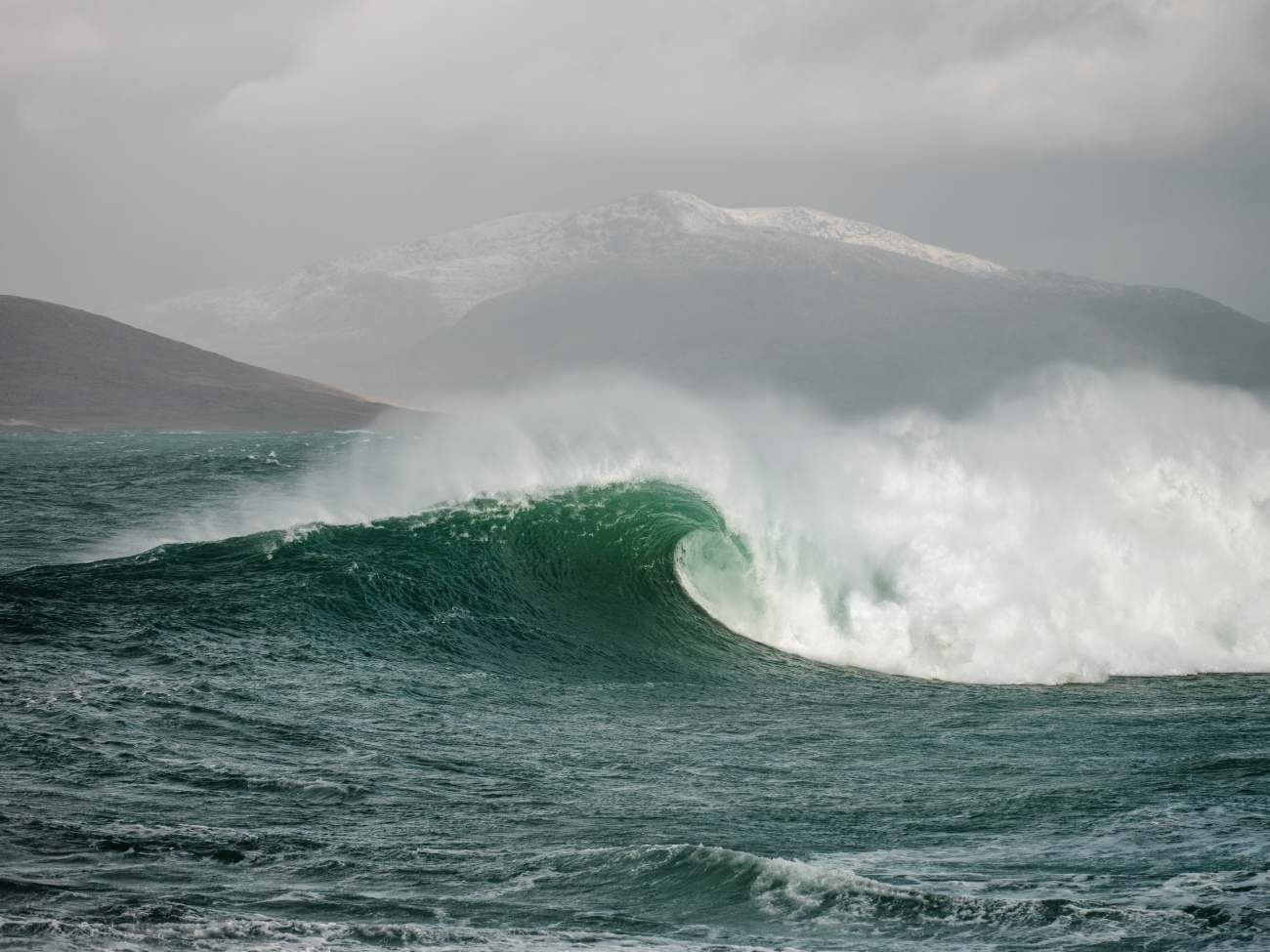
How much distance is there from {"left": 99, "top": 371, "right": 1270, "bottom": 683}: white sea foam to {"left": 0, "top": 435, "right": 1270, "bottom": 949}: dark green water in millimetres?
1369

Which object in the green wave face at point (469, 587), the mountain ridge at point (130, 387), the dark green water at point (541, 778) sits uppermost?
the mountain ridge at point (130, 387)

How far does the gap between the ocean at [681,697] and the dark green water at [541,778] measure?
0.04 meters

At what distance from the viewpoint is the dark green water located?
6.31 m

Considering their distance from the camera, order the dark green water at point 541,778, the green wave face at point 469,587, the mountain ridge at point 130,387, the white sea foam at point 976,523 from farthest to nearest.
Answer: the mountain ridge at point 130,387
the white sea foam at point 976,523
the green wave face at point 469,587
the dark green water at point 541,778

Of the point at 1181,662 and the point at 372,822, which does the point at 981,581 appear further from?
the point at 372,822

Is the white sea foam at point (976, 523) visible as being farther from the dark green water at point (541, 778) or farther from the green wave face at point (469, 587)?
the dark green water at point (541, 778)

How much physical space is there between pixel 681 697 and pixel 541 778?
12.4 ft

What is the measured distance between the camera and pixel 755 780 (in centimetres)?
916

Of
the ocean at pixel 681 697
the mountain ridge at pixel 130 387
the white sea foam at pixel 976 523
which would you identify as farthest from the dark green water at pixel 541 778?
the mountain ridge at pixel 130 387

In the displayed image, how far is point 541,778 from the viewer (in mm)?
9070

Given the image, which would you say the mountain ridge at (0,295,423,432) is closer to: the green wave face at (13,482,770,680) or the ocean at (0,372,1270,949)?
the ocean at (0,372,1270,949)

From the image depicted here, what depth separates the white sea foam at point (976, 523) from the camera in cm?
1584

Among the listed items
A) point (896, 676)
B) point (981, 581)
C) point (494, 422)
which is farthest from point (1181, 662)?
point (494, 422)

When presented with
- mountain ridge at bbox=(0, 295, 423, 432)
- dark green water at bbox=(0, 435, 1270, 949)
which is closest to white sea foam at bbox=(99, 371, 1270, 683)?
dark green water at bbox=(0, 435, 1270, 949)
